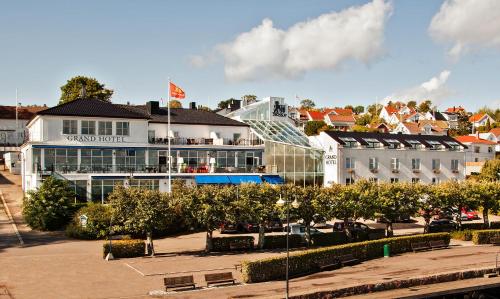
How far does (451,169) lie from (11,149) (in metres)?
70.2

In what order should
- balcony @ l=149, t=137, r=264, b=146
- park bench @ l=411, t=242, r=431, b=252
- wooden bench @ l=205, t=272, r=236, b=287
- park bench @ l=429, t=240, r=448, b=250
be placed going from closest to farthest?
wooden bench @ l=205, t=272, r=236, b=287
park bench @ l=411, t=242, r=431, b=252
park bench @ l=429, t=240, r=448, b=250
balcony @ l=149, t=137, r=264, b=146

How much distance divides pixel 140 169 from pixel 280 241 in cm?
2176

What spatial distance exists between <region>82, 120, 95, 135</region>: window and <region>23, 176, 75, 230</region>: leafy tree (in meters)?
8.57

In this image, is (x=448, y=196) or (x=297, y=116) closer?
(x=448, y=196)

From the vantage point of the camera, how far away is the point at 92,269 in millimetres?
34969

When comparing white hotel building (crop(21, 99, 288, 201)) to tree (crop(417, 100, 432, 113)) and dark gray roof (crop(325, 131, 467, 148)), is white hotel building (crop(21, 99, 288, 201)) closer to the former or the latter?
dark gray roof (crop(325, 131, 467, 148))

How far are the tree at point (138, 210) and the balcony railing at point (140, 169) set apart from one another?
17.5 meters

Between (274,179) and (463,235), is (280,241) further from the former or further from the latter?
(274,179)

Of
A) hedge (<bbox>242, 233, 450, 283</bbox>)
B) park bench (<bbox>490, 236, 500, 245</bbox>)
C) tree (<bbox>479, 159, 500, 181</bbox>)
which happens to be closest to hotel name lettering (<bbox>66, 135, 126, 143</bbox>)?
hedge (<bbox>242, 233, 450, 283</bbox>)

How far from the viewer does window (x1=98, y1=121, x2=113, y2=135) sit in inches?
2312

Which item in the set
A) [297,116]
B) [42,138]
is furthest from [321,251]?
[297,116]

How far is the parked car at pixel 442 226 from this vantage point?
51719 millimetres

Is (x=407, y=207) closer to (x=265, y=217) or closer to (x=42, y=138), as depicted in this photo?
(x=265, y=217)

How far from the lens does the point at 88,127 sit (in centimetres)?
5809
